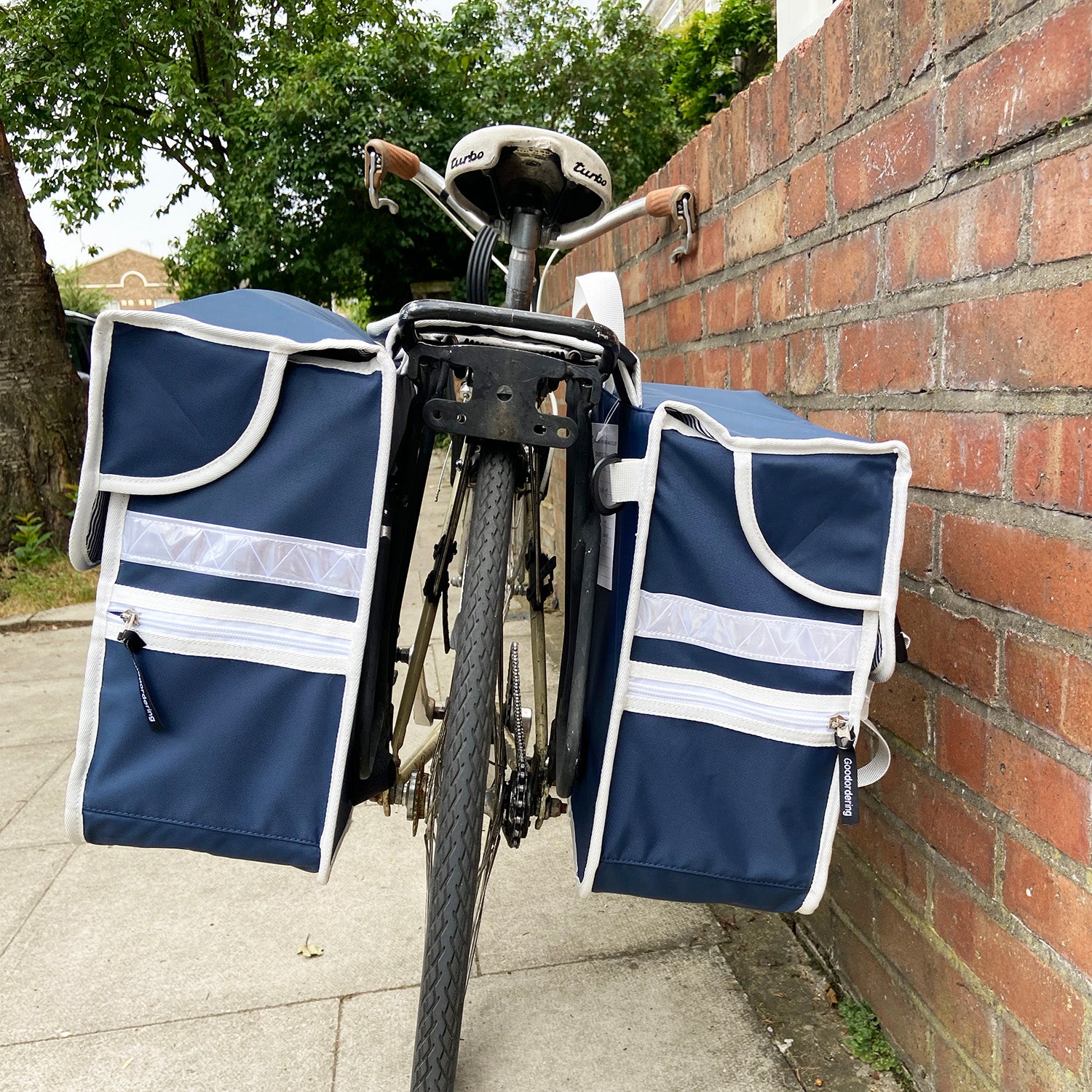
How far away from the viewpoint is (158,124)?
13570mm

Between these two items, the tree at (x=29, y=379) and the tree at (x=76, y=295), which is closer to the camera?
the tree at (x=29, y=379)

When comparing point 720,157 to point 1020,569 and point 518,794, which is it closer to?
point 1020,569

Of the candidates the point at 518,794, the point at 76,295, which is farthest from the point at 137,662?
the point at 76,295

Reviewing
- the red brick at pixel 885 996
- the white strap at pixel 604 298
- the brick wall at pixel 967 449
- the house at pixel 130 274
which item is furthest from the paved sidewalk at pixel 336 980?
the house at pixel 130 274

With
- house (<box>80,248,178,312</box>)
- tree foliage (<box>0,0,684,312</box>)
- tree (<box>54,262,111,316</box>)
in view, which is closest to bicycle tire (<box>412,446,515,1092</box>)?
tree foliage (<box>0,0,684,312</box>)

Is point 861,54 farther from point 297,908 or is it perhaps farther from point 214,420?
point 297,908

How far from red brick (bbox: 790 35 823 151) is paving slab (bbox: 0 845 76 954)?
2221mm

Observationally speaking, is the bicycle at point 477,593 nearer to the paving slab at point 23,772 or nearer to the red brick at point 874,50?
the red brick at point 874,50

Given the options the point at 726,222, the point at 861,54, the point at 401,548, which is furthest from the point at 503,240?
the point at 401,548

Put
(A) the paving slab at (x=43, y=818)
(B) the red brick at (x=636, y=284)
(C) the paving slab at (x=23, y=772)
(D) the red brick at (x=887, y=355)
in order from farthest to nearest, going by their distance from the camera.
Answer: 1. (B) the red brick at (x=636, y=284)
2. (C) the paving slab at (x=23, y=772)
3. (A) the paving slab at (x=43, y=818)
4. (D) the red brick at (x=887, y=355)

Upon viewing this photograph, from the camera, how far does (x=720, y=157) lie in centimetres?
216

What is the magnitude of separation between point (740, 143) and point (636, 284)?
0.89 metres

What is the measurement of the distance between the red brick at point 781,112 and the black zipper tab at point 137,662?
145 centimetres

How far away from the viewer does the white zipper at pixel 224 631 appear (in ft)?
3.78
